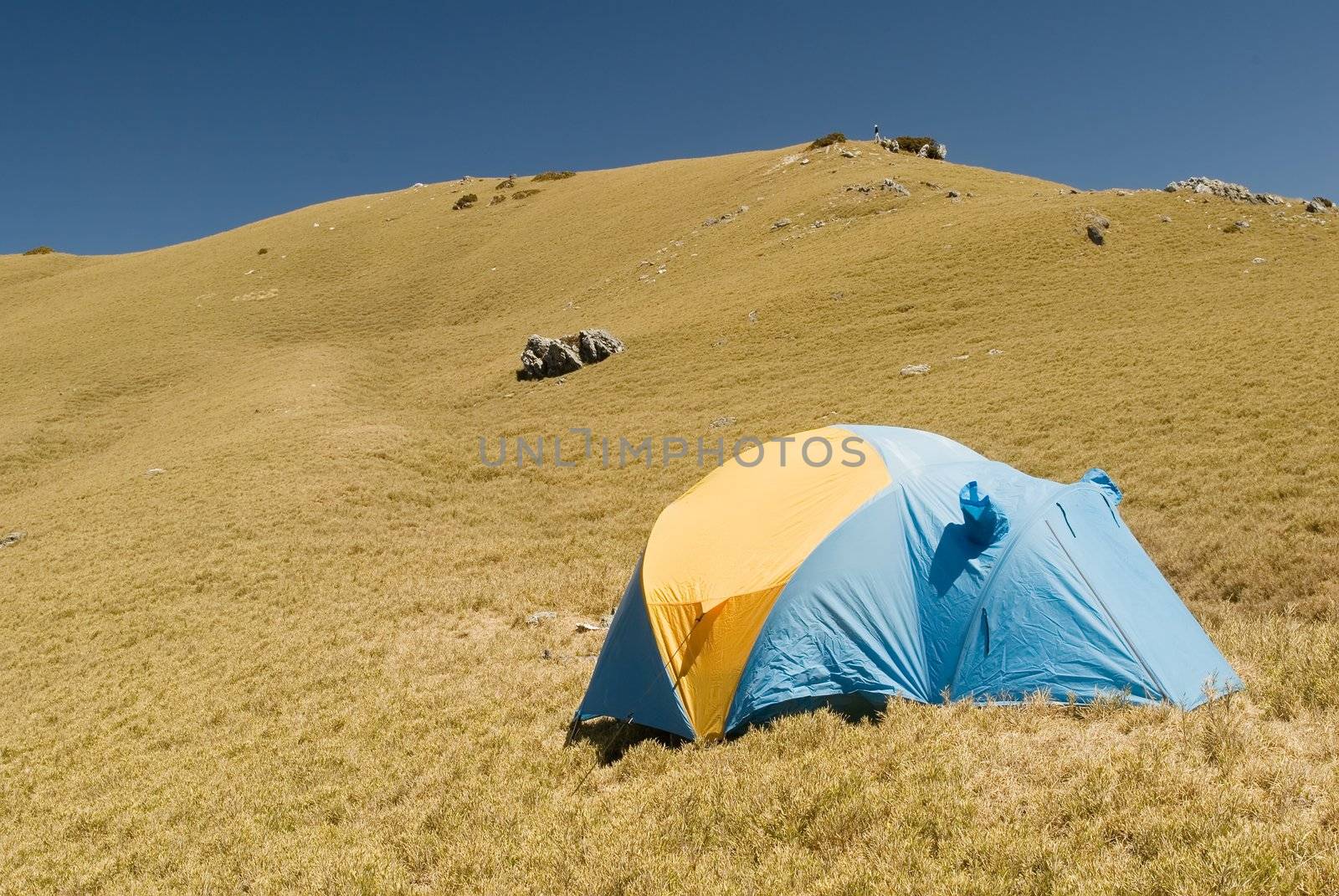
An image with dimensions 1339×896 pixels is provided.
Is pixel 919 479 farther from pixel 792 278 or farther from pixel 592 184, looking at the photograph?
pixel 592 184

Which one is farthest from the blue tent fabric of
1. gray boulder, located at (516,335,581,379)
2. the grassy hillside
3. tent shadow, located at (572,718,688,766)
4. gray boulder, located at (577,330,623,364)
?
gray boulder, located at (577,330,623,364)

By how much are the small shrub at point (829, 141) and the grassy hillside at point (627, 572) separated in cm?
2115

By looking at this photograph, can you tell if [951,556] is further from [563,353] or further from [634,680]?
[563,353]

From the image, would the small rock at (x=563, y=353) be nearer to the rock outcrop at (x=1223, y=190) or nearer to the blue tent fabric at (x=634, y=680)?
the blue tent fabric at (x=634, y=680)

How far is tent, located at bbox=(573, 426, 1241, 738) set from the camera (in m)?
7.16

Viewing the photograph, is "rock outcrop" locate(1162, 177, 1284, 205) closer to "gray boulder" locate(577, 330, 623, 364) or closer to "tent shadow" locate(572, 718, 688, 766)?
"gray boulder" locate(577, 330, 623, 364)

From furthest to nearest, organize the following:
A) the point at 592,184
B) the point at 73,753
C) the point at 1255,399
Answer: the point at 592,184 → the point at 1255,399 → the point at 73,753

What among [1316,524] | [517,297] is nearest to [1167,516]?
[1316,524]

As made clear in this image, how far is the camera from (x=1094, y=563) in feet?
25.0

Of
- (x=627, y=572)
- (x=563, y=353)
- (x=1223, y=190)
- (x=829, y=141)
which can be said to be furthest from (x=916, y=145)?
(x=627, y=572)

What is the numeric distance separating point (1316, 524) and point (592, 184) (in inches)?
3141

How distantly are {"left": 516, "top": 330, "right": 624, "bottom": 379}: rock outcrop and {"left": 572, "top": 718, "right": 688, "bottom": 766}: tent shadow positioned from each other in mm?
31252

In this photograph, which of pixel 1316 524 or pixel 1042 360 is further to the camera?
pixel 1042 360

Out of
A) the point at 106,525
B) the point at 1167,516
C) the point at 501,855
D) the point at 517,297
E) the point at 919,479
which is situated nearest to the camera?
the point at 501,855
